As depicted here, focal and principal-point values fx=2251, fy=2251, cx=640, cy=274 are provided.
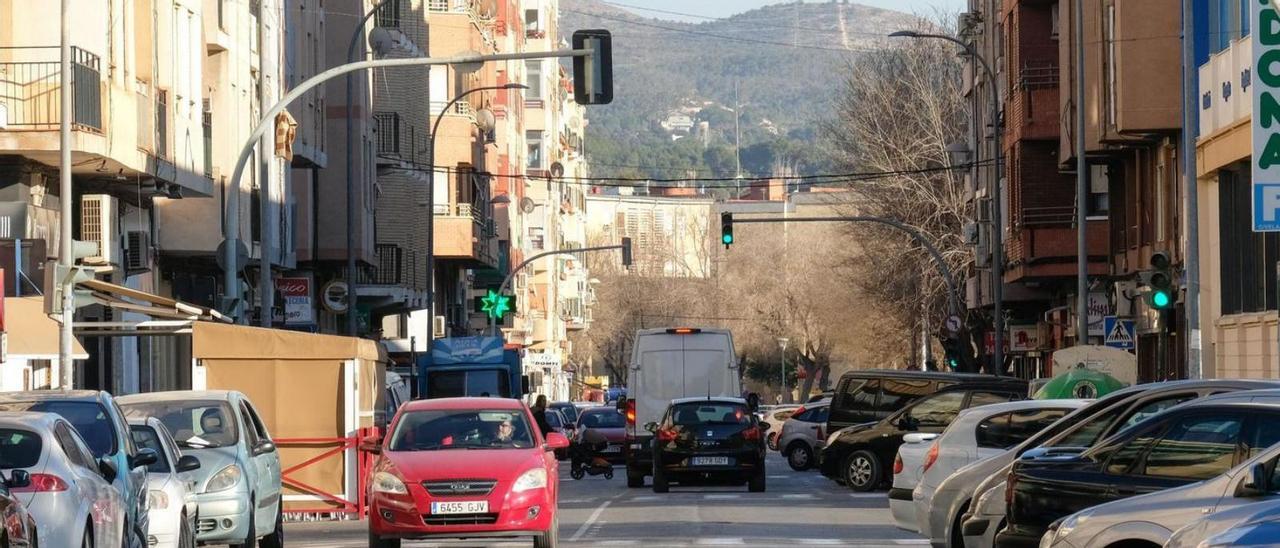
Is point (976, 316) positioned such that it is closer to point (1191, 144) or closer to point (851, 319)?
point (851, 319)

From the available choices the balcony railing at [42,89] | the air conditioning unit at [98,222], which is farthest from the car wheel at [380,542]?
the air conditioning unit at [98,222]

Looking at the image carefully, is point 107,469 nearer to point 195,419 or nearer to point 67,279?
point 195,419

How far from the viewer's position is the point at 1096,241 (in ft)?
150

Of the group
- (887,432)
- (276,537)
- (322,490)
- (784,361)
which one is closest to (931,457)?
(276,537)

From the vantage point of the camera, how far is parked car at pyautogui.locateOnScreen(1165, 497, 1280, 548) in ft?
29.1

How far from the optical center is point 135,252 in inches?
1391

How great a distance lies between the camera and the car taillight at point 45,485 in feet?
46.2

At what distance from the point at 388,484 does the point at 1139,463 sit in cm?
863

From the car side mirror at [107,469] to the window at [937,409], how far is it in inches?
725

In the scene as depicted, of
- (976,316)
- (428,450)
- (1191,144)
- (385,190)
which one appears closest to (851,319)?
(976,316)

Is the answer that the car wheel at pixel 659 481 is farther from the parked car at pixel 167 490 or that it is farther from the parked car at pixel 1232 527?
the parked car at pixel 1232 527

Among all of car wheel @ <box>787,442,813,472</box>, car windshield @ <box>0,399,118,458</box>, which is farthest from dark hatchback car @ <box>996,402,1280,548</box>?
car wheel @ <box>787,442,813,472</box>

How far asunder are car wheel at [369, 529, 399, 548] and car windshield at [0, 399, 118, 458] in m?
3.72

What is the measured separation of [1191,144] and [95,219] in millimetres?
15304
